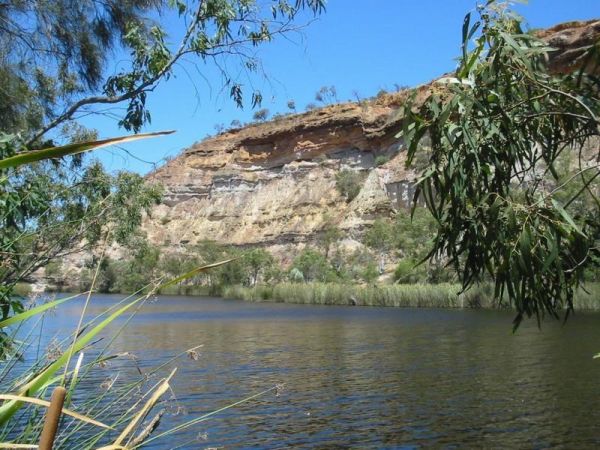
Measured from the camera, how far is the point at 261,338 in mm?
18516

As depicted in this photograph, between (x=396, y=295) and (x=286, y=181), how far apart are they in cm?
3061

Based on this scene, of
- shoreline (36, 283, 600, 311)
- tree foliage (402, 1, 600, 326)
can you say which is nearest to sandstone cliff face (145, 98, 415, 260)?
shoreline (36, 283, 600, 311)

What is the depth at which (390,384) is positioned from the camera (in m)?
11.0

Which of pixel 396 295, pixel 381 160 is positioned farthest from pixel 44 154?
pixel 381 160

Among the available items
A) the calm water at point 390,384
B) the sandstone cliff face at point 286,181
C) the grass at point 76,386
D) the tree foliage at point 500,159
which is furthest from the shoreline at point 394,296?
the grass at point 76,386

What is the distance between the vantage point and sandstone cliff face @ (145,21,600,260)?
53625 millimetres

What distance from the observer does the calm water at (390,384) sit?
7840 mm

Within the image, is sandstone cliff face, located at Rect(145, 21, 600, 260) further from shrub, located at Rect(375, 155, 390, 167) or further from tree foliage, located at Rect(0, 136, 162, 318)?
tree foliage, located at Rect(0, 136, 162, 318)

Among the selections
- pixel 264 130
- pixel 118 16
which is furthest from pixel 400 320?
pixel 264 130

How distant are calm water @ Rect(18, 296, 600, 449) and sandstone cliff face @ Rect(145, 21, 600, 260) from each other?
33.5 m

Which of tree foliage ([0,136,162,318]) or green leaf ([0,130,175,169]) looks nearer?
green leaf ([0,130,175,169])

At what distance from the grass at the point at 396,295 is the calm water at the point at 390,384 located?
19.0 feet

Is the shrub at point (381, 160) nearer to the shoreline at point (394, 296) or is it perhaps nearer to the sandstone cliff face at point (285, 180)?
the sandstone cliff face at point (285, 180)

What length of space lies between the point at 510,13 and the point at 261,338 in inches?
632
